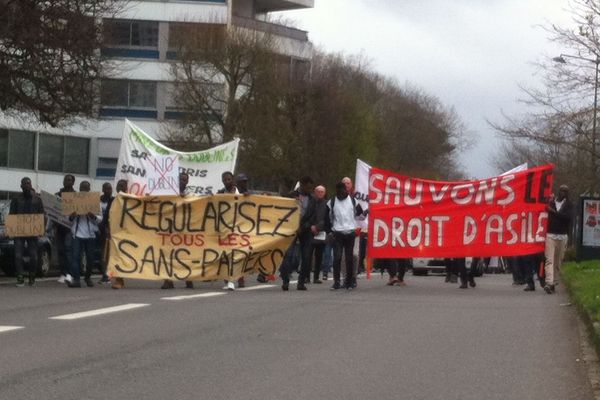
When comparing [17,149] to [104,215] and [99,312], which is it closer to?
[104,215]

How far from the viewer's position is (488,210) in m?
25.0

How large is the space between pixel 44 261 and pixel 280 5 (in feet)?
173

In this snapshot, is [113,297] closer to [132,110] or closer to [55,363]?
[55,363]

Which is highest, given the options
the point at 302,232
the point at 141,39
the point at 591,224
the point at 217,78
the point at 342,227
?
the point at 141,39

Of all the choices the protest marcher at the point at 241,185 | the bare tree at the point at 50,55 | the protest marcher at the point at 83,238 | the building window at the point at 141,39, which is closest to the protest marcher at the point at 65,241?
the protest marcher at the point at 83,238

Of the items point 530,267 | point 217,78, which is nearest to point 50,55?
point 530,267

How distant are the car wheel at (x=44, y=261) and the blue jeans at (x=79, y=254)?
4.39 m

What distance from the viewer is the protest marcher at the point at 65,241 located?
23.3 metres

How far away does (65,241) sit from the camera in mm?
23766

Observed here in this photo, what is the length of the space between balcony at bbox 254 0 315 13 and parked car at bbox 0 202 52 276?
1940 inches

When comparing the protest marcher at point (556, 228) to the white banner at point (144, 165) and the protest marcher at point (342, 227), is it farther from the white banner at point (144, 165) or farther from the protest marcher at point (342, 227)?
the white banner at point (144, 165)

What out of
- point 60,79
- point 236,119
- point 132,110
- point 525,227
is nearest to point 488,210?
point 525,227

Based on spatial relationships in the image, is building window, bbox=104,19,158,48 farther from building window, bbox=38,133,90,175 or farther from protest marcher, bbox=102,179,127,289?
protest marcher, bbox=102,179,127,289

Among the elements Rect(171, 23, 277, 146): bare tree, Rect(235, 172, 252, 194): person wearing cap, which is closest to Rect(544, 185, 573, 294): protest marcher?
Rect(235, 172, 252, 194): person wearing cap
